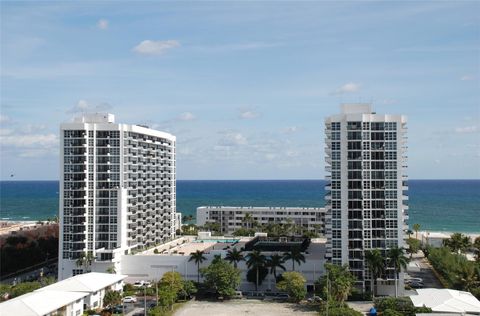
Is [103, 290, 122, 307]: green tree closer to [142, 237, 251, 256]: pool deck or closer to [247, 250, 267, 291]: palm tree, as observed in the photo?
[142, 237, 251, 256]: pool deck

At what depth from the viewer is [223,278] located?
7806 cm

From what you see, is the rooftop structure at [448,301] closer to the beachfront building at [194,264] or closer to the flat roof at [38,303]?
the beachfront building at [194,264]

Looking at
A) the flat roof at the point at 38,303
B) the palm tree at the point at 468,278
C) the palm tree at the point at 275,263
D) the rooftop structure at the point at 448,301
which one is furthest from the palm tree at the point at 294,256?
the flat roof at the point at 38,303

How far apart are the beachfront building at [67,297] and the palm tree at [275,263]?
22.5 metres

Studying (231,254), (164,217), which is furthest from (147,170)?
(231,254)

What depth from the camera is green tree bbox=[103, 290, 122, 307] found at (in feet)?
248

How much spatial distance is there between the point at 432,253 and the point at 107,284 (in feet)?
186

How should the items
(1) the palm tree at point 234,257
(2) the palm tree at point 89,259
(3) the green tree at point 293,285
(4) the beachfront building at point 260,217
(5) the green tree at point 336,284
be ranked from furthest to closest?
(4) the beachfront building at point 260,217 < (2) the palm tree at point 89,259 < (1) the palm tree at point 234,257 < (3) the green tree at point 293,285 < (5) the green tree at point 336,284

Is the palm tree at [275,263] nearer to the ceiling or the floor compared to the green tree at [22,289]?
nearer to the ceiling

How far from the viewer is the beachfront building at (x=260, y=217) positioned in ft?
526

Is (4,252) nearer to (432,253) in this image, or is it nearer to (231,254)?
(231,254)

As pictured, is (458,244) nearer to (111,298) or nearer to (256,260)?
(256,260)

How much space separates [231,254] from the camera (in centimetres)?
8456

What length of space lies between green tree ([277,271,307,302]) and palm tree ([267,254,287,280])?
3680mm
